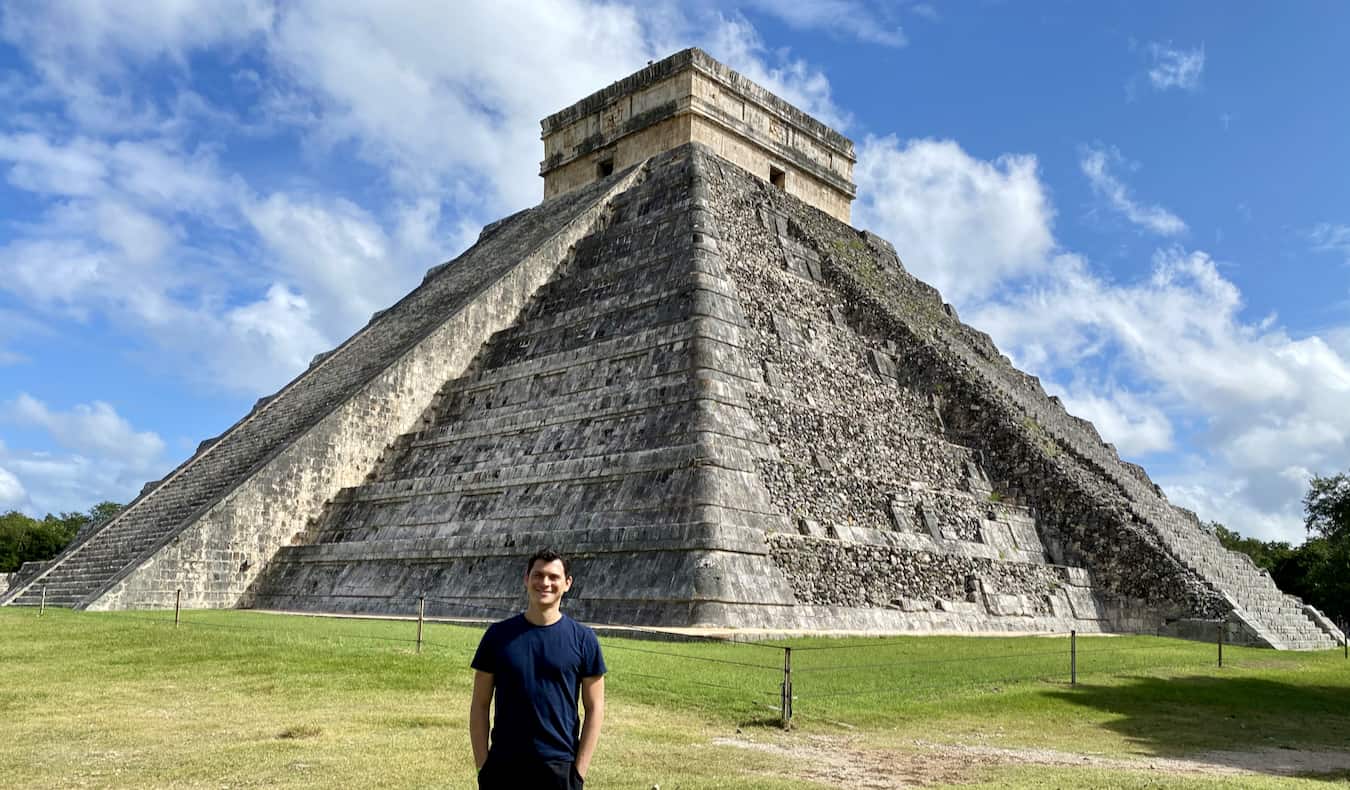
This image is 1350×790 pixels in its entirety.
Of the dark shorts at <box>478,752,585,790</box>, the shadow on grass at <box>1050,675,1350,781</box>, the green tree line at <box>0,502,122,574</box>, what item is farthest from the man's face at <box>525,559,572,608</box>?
the green tree line at <box>0,502,122,574</box>

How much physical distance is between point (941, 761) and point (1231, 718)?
14.7 feet

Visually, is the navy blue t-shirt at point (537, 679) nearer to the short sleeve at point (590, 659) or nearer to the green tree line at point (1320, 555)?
the short sleeve at point (590, 659)

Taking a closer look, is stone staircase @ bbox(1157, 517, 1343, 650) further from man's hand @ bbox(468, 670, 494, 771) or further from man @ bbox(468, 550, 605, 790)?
man's hand @ bbox(468, 670, 494, 771)

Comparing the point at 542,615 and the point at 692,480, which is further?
the point at 692,480

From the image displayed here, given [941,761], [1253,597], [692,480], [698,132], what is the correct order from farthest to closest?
[698,132], [1253,597], [692,480], [941,761]

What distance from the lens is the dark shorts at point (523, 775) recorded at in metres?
3.68

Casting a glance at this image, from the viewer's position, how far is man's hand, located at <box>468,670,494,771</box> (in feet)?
12.1

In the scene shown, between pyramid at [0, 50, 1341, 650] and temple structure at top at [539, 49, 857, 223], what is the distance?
9cm

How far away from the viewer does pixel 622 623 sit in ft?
42.0

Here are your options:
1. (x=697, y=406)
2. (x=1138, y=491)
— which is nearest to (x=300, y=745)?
(x=697, y=406)

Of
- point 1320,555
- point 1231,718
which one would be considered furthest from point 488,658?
point 1320,555

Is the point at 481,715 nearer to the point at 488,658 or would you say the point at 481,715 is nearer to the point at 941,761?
the point at 488,658

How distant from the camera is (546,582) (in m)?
3.83

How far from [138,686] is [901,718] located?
630 centimetres
